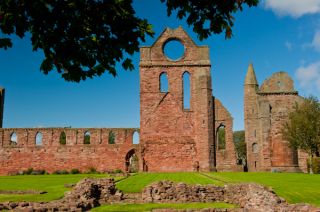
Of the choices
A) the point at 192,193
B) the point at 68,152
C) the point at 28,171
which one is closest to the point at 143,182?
the point at 192,193

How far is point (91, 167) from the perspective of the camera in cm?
4200

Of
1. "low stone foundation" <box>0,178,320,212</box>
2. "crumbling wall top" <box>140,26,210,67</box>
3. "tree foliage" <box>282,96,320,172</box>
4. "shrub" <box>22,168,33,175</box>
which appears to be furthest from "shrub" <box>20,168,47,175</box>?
"low stone foundation" <box>0,178,320,212</box>

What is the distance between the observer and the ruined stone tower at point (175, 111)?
38.2 m

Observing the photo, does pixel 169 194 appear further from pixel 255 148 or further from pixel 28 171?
pixel 28 171

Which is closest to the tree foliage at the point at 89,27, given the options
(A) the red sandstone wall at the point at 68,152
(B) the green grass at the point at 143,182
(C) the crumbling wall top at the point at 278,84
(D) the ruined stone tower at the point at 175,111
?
(B) the green grass at the point at 143,182

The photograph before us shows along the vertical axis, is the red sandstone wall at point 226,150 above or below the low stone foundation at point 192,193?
above

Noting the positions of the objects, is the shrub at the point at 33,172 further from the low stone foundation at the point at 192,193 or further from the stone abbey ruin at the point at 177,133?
the low stone foundation at the point at 192,193

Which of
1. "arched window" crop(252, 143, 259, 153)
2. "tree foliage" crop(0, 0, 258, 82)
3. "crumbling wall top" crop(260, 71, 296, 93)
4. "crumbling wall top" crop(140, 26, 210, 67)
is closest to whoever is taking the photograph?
"tree foliage" crop(0, 0, 258, 82)

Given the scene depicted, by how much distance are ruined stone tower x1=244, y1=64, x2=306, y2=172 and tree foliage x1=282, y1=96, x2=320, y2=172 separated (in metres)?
1.72

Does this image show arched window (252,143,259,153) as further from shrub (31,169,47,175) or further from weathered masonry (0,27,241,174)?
shrub (31,169,47,175)

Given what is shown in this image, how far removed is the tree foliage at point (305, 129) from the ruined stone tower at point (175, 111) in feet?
23.7

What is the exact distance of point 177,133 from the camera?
39.0 metres

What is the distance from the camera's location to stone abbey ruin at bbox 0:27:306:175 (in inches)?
1512

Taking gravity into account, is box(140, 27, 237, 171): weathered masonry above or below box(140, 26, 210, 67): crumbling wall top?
below
